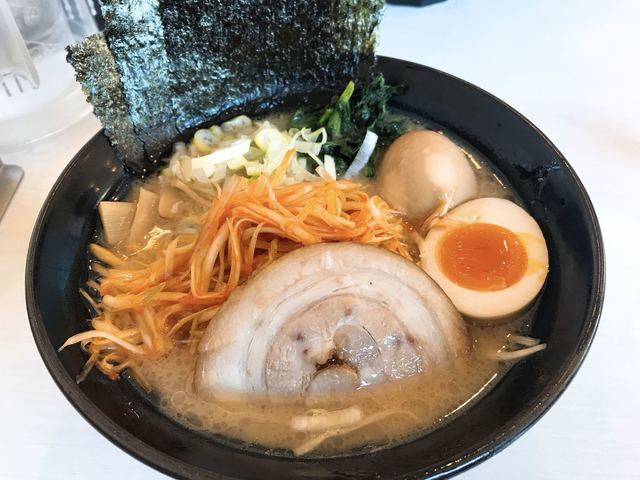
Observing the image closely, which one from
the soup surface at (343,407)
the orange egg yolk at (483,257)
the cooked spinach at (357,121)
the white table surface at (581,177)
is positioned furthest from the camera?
the cooked spinach at (357,121)

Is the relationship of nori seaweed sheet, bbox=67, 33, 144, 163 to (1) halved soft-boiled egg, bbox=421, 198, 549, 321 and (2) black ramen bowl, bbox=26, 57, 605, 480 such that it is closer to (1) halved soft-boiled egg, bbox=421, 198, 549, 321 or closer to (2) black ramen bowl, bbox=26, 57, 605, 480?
(2) black ramen bowl, bbox=26, 57, 605, 480

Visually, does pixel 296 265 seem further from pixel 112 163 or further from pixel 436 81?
pixel 436 81

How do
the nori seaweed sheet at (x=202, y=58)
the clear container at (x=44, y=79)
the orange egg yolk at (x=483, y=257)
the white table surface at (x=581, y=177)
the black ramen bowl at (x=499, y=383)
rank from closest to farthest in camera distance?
1. the black ramen bowl at (x=499, y=383)
2. the white table surface at (x=581, y=177)
3. the orange egg yolk at (x=483, y=257)
4. the nori seaweed sheet at (x=202, y=58)
5. the clear container at (x=44, y=79)

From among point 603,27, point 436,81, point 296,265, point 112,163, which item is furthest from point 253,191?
point 603,27

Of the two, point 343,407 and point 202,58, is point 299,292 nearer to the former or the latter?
point 343,407

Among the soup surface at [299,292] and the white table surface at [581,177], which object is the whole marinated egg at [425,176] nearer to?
the soup surface at [299,292]

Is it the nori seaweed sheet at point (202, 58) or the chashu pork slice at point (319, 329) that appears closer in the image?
the chashu pork slice at point (319, 329)

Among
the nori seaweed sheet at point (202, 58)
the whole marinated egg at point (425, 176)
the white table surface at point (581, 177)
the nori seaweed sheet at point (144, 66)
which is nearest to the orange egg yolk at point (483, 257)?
the whole marinated egg at point (425, 176)
